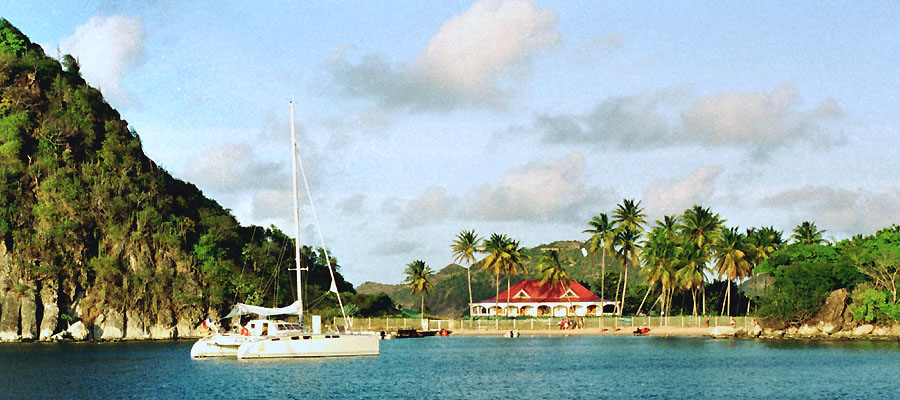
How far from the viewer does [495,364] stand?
212ft

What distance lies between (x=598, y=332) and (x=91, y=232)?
66.6 meters

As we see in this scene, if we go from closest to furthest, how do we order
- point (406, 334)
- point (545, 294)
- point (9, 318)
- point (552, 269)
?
point (9, 318) → point (406, 334) → point (552, 269) → point (545, 294)

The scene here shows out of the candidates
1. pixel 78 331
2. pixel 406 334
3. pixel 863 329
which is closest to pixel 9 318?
pixel 78 331

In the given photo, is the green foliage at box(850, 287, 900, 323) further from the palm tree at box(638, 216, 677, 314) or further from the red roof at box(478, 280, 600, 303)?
the red roof at box(478, 280, 600, 303)

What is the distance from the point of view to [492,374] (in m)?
56.8

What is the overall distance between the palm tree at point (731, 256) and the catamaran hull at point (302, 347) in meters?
62.0

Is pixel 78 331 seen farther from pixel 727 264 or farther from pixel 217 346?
pixel 727 264

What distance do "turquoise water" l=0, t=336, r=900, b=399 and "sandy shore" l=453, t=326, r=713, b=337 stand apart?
2271 centimetres

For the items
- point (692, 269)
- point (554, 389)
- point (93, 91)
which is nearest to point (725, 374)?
point (554, 389)

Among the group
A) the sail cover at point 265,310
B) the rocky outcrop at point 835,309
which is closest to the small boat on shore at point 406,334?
the sail cover at point 265,310

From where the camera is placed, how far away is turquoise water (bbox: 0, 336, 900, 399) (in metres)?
46.5

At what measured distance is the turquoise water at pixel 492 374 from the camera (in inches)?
1831

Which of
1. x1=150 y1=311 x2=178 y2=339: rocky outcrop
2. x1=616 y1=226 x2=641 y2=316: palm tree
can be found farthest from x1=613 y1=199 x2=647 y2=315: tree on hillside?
x1=150 y1=311 x2=178 y2=339: rocky outcrop

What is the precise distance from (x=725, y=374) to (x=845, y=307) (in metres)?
43.3
